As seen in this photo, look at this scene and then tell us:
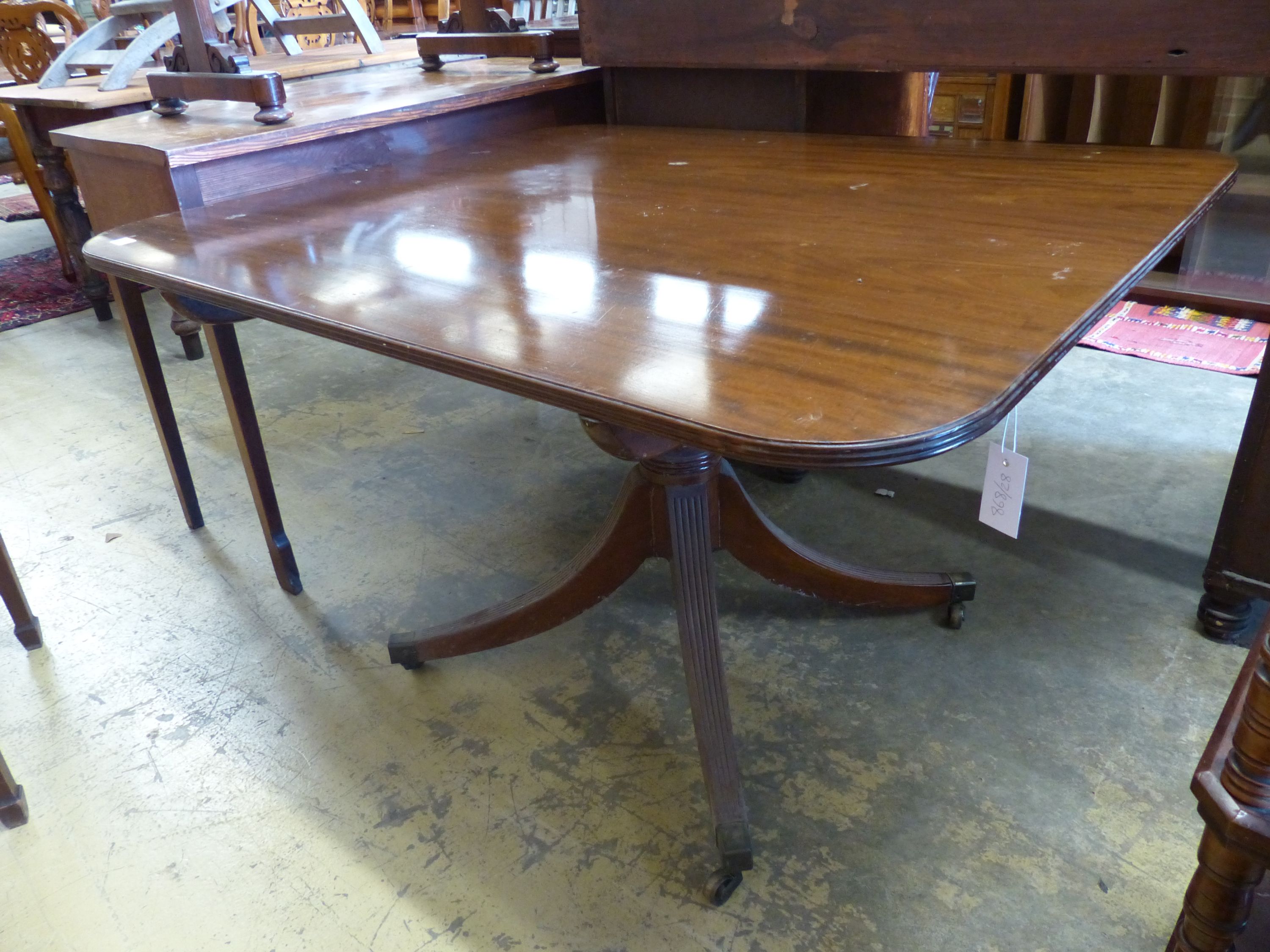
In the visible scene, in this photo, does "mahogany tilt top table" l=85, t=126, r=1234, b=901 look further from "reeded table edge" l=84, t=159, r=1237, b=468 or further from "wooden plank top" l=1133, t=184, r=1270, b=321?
"wooden plank top" l=1133, t=184, r=1270, b=321

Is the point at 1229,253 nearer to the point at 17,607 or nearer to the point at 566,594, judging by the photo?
the point at 566,594

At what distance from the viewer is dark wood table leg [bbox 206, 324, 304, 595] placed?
153 cm

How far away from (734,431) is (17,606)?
1501 mm

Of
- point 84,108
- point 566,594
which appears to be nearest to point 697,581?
point 566,594

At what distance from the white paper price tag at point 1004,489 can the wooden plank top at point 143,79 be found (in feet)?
6.59

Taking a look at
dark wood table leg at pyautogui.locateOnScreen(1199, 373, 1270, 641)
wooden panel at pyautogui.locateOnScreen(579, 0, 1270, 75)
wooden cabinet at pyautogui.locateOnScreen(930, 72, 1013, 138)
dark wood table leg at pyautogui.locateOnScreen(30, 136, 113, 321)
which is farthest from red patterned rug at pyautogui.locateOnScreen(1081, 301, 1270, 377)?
dark wood table leg at pyautogui.locateOnScreen(30, 136, 113, 321)

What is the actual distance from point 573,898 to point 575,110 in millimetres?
1506

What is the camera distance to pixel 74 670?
5.12 ft

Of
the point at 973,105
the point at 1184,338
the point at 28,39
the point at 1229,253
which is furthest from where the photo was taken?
A: the point at 28,39

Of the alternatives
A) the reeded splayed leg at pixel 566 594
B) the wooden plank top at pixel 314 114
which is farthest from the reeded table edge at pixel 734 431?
the reeded splayed leg at pixel 566 594

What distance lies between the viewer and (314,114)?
151cm

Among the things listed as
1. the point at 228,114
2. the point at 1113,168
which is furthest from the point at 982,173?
the point at 228,114

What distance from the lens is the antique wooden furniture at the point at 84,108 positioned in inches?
99.0

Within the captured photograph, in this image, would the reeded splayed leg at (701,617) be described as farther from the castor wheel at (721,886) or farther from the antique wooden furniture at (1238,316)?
the antique wooden furniture at (1238,316)
